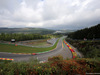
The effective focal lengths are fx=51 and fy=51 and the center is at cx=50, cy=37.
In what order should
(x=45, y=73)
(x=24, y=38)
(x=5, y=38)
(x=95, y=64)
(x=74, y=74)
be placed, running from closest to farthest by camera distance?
(x=45, y=73) < (x=74, y=74) < (x=95, y=64) < (x=5, y=38) < (x=24, y=38)

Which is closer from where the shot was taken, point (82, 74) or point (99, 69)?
point (82, 74)

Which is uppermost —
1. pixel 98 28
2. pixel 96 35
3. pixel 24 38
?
pixel 98 28

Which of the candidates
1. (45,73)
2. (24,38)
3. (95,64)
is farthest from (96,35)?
(24,38)

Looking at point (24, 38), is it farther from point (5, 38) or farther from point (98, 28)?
point (98, 28)

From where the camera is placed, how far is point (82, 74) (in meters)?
4.22

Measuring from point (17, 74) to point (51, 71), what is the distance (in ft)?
8.98

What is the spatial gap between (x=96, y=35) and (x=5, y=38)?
2816 inches

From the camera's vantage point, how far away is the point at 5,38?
157 feet

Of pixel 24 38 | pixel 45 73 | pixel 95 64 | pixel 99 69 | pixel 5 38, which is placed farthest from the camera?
pixel 24 38

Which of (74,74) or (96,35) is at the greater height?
(96,35)

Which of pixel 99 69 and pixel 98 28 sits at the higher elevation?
pixel 98 28

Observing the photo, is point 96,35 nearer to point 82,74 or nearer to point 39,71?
point 82,74

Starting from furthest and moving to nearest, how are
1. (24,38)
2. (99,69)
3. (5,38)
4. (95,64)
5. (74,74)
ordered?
1. (24,38)
2. (5,38)
3. (95,64)
4. (99,69)
5. (74,74)

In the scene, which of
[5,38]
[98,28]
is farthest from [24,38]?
[98,28]
